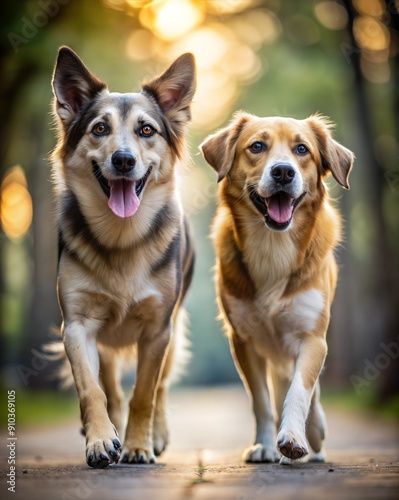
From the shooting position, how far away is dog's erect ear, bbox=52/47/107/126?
5395 mm

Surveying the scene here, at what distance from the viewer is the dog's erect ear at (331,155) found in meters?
5.55

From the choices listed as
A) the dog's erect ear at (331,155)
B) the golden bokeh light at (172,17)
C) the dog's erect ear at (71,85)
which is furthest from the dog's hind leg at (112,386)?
the golden bokeh light at (172,17)

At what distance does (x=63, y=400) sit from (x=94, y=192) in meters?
10.8

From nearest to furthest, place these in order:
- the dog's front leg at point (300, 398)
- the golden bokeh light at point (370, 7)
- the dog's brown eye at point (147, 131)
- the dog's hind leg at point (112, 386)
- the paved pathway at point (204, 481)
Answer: the paved pathway at point (204, 481) → the dog's front leg at point (300, 398) → the dog's brown eye at point (147, 131) → the dog's hind leg at point (112, 386) → the golden bokeh light at point (370, 7)

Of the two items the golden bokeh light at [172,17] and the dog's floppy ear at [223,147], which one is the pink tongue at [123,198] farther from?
the golden bokeh light at [172,17]

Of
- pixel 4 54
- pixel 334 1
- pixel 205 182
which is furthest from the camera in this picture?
pixel 205 182

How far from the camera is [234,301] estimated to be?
541 cm

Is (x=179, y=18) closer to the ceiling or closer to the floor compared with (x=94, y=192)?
closer to the ceiling

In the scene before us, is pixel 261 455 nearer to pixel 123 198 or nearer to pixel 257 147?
pixel 123 198

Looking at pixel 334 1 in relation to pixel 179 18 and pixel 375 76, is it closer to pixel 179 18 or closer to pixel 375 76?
pixel 375 76

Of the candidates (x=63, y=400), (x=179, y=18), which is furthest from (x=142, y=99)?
(x=63, y=400)

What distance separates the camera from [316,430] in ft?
17.9

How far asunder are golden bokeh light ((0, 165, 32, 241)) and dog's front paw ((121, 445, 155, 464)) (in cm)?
1184

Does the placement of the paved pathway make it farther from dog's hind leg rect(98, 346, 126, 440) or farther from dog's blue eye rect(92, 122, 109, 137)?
dog's blue eye rect(92, 122, 109, 137)
